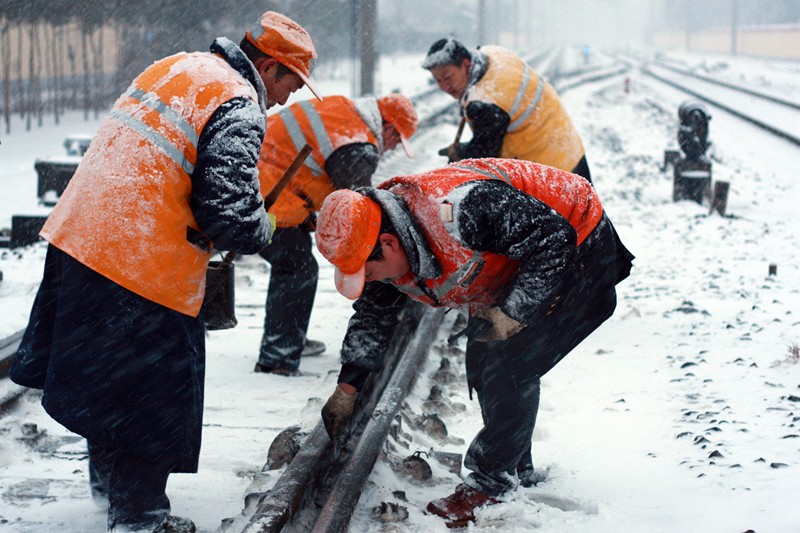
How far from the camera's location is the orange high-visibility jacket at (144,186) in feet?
9.71

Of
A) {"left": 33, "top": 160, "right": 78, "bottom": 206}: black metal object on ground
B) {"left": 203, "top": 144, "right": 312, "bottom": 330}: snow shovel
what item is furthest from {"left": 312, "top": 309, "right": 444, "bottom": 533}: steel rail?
{"left": 33, "top": 160, "right": 78, "bottom": 206}: black metal object on ground

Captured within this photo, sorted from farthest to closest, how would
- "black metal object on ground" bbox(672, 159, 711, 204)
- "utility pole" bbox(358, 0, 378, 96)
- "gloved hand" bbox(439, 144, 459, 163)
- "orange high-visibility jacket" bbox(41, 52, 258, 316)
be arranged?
"utility pole" bbox(358, 0, 378, 96) < "black metal object on ground" bbox(672, 159, 711, 204) < "gloved hand" bbox(439, 144, 459, 163) < "orange high-visibility jacket" bbox(41, 52, 258, 316)

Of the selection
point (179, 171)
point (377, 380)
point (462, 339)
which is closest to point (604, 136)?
point (462, 339)

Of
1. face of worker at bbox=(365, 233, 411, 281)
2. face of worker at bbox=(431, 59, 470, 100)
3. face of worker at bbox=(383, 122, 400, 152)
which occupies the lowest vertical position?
face of worker at bbox=(365, 233, 411, 281)

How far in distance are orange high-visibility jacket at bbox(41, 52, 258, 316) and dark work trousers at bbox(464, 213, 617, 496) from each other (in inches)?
A: 49.6

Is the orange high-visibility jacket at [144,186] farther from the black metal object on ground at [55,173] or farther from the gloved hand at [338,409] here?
the black metal object on ground at [55,173]

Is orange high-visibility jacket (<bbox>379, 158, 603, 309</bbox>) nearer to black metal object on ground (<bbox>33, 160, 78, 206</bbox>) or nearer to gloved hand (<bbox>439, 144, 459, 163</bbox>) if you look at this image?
gloved hand (<bbox>439, 144, 459, 163</bbox>)

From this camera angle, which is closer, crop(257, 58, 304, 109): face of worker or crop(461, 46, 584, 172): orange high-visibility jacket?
crop(257, 58, 304, 109): face of worker

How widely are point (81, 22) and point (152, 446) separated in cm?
1874

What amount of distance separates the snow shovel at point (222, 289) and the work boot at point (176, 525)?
774mm

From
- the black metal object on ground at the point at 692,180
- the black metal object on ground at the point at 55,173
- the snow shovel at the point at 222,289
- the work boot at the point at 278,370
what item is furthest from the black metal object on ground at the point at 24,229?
the black metal object on ground at the point at 692,180

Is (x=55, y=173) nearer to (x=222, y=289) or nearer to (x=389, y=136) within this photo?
(x=389, y=136)

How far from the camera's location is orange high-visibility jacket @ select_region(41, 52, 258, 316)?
2.96 m

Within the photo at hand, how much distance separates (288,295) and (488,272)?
214 cm
